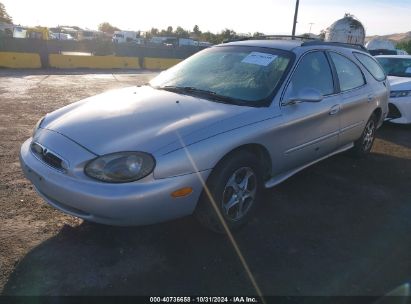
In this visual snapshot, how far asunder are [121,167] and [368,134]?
4143 mm

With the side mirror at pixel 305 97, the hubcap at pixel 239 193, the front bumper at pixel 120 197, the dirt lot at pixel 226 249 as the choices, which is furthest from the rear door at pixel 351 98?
the front bumper at pixel 120 197

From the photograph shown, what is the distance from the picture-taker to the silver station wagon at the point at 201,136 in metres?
2.72

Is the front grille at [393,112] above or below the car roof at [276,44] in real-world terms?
below

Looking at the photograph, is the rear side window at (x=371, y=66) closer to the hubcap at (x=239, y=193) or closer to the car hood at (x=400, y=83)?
the car hood at (x=400, y=83)

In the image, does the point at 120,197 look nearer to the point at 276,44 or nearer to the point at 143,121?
the point at 143,121

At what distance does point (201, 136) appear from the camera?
294 centimetres

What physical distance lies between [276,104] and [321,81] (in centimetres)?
100

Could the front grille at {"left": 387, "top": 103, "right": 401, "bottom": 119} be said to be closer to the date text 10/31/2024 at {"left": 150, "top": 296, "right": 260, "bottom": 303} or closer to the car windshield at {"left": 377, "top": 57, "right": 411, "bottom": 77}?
the car windshield at {"left": 377, "top": 57, "right": 411, "bottom": 77}

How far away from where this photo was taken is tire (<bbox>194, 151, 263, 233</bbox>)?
3.06 meters

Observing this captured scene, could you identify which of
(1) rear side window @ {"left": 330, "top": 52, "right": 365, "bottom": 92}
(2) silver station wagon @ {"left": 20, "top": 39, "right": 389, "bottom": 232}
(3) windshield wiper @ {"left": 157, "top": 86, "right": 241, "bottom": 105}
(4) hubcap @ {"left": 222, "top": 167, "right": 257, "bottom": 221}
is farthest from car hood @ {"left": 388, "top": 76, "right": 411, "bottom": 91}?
(4) hubcap @ {"left": 222, "top": 167, "right": 257, "bottom": 221}

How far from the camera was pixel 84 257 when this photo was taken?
2930 mm

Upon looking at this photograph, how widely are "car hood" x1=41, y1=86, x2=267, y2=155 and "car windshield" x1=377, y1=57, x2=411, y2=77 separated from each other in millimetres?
6613

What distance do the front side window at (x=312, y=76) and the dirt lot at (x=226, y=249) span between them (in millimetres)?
1153

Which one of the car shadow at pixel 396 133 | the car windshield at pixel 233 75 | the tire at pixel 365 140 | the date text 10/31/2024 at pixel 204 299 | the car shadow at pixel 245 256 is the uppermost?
the car windshield at pixel 233 75
